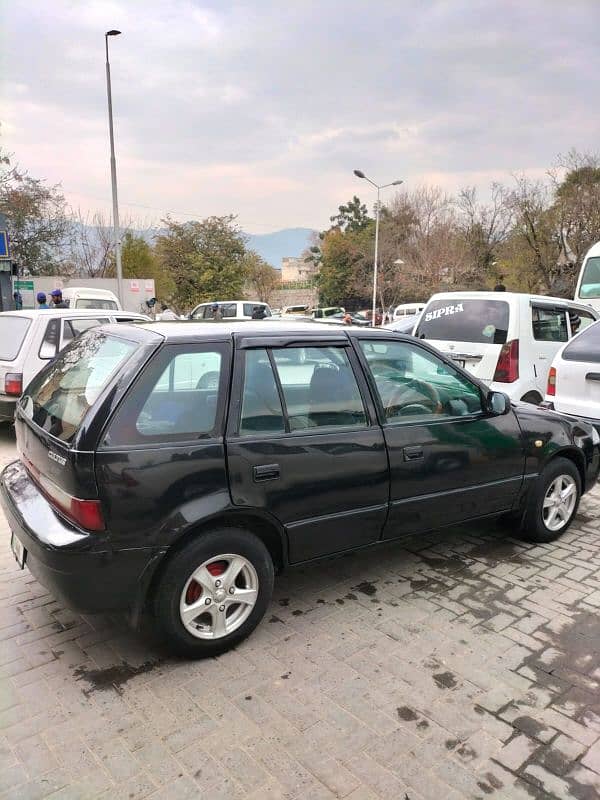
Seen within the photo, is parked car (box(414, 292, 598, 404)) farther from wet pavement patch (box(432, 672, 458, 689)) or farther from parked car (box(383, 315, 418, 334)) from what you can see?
wet pavement patch (box(432, 672, 458, 689))

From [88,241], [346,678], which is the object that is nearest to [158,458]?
[346,678]

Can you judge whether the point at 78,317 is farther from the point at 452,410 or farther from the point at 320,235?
the point at 320,235

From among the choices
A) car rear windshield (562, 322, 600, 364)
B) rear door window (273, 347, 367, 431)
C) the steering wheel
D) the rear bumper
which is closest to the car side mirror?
the steering wheel

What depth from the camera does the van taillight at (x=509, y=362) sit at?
651 cm

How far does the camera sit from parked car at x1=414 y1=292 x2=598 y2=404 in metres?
6.55

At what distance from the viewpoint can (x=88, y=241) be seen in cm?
3491

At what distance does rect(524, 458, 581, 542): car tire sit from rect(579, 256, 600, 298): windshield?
1013 centimetres

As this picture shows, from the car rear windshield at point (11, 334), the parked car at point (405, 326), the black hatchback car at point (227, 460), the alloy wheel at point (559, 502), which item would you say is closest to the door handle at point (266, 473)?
the black hatchback car at point (227, 460)

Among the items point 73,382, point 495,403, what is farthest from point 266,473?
point 495,403

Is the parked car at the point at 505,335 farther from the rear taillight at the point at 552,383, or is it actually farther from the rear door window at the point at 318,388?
the rear door window at the point at 318,388

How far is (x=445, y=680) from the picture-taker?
2664 millimetres

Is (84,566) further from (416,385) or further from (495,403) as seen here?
(495,403)

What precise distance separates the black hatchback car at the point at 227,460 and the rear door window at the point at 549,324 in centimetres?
349

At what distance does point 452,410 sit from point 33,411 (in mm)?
2577
